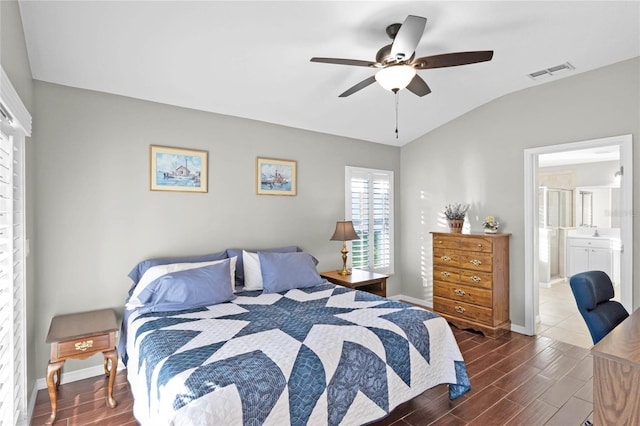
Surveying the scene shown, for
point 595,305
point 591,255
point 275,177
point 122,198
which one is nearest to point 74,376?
point 122,198

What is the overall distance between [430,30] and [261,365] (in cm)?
263

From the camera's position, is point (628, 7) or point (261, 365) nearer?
point (261, 365)

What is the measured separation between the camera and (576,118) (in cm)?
354

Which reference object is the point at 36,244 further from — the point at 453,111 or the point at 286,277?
the point at 453,111

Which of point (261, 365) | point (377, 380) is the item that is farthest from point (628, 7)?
point (261, 365)

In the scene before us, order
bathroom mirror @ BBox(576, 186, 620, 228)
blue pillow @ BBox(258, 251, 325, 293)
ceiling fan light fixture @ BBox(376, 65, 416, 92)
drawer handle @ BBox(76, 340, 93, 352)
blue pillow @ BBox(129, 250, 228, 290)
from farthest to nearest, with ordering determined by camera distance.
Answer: bathroom mirror @ BBox(576, 186, 620, 228) → blue pillow @ BBox(258, 251, 325, 293) → blue pillow @ BBox(129, 250, 228, 290) → drawer handle @ BBox(76, 340, 93, 352) → ceiling fan light fixture @ BBox(376, 65, 416, 92)

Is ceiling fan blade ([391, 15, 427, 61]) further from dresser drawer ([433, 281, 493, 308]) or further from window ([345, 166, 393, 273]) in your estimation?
dresser drawer ([433, 281, 493, 308])

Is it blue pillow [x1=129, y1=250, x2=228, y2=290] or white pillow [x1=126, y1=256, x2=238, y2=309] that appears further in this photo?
blue pillow [x1=129, y1=250, x2=228, y2=290]

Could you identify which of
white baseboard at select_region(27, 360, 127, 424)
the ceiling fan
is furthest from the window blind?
the ceiling fan

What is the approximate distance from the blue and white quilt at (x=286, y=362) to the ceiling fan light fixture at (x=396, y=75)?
5.35ft

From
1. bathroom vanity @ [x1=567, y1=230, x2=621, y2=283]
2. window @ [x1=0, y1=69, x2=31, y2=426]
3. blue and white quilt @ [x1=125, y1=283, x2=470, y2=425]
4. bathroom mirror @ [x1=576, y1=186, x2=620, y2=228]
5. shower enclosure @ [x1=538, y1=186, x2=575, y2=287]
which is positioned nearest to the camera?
blue and white quilt @ [x1=125, y1=283, x2=470, y2=425]

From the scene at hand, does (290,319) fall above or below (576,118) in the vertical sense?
below

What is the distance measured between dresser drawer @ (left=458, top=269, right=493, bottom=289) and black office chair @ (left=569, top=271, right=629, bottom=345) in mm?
1667

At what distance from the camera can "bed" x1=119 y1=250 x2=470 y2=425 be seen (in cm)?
164
